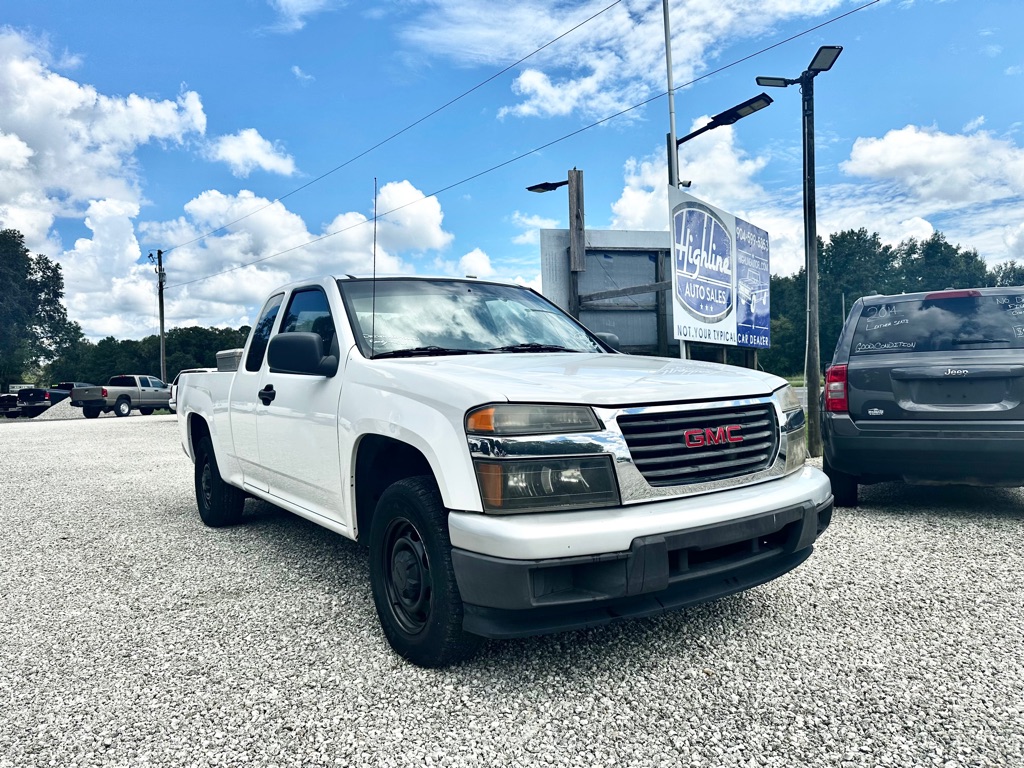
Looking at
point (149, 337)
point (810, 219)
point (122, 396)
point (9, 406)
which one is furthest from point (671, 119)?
point (149, 337)

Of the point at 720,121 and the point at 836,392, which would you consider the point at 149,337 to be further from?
the point at 836,392

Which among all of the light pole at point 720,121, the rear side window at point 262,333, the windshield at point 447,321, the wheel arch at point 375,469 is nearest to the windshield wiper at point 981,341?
the windshield at point 447,321

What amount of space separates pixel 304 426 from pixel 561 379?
169cm

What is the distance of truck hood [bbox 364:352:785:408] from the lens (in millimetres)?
2586

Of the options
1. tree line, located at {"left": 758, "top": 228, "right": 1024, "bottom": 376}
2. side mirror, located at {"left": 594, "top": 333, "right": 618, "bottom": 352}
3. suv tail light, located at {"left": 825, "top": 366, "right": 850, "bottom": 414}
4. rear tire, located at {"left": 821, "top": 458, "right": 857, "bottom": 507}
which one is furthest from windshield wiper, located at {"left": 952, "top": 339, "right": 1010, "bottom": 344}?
tree line, located at {"left": 758, "top": 228, "right": 1024, "bottom": 376}

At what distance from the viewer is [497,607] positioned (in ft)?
7.93

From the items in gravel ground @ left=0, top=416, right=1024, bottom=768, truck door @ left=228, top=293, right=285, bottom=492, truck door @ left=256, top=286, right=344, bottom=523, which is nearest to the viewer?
gravel ground @ left=0, top=416, right=1024, bottom=768

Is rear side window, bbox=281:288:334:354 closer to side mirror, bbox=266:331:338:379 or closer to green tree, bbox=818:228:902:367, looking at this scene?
side mirror, bbox=266:331:338:379

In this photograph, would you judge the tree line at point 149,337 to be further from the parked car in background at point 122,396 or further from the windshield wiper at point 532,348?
the windshield wiper at point 532,348

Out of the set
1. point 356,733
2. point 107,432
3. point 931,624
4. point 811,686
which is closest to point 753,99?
point 931,624

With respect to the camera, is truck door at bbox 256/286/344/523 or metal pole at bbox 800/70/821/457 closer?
truck door at bbox 256/286/344/523

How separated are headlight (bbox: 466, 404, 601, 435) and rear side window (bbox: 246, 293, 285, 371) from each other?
2598mm

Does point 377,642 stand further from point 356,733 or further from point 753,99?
point 753,99

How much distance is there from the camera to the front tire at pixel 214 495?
5.44 metres
